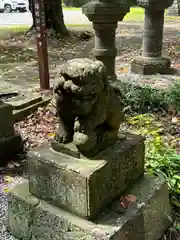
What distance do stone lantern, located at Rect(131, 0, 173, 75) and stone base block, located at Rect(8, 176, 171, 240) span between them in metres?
4.63

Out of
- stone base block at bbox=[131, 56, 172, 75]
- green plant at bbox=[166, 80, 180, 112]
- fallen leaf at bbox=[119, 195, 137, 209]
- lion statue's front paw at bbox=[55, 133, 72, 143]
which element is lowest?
fallen leaf at bbox=[119, 195, 137, 209]

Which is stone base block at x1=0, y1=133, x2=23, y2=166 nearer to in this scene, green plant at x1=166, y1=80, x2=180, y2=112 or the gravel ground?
the gravel ground

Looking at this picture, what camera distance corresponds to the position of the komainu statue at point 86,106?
232 centimetres

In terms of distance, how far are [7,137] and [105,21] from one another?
281 centimetres

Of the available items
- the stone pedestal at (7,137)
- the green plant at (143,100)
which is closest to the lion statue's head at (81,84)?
the stone pedestal at (7,137)

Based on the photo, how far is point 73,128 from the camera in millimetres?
2578

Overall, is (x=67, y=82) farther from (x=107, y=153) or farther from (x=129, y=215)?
(x=129, y=215)

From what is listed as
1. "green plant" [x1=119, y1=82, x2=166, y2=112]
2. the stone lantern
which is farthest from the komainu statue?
the stone lantern

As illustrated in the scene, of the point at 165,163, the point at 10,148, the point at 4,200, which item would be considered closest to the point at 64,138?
the point at 4,200

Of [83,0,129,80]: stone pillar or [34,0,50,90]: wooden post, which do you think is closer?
[83,0,129,80]: stone pillar

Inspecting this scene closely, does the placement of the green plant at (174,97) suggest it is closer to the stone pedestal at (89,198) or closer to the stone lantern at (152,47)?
the stone lantern at (152,47)

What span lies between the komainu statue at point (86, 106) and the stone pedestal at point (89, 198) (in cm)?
13

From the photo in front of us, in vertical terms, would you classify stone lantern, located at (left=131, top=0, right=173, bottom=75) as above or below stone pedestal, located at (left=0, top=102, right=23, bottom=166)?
above

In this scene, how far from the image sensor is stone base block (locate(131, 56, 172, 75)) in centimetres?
729
